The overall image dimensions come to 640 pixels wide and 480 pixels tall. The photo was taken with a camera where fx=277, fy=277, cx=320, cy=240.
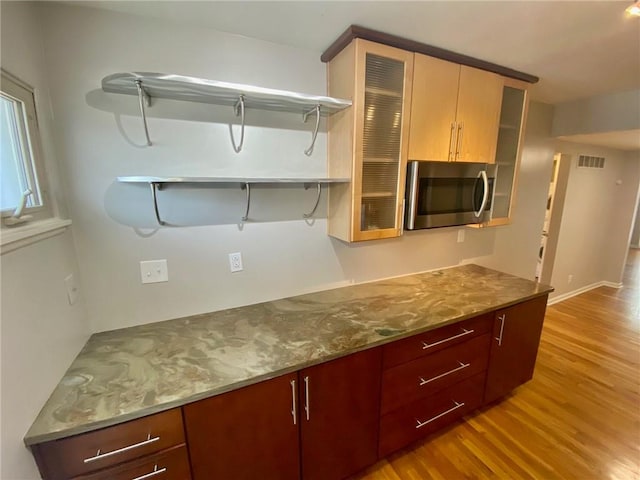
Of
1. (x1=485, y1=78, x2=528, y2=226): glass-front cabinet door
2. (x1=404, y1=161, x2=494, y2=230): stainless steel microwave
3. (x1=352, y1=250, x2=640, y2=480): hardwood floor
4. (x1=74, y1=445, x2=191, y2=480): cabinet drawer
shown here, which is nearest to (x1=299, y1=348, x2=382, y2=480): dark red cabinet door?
(x1=352, y1=250, x2=640, y2=480): hardwood floor

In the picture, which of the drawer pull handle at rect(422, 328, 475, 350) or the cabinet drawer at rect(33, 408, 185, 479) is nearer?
the cabinet drawer at rect(33, 408, 185, 479)

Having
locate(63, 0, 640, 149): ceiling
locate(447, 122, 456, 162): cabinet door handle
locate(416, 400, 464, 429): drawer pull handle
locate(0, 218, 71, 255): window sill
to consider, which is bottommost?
locate(416, 400, 464, 429): drawer pull handle

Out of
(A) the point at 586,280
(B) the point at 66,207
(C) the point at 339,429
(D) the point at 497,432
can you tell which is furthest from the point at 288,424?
(A) the point at 586,280

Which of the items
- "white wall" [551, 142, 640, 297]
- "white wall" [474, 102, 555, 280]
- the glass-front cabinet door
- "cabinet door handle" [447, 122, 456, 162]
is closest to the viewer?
"cabinet door handle" [447, 122, 456, 162]

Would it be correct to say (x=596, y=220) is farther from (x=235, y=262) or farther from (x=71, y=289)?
(x=71, y=289)

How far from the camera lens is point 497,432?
6.19 feet

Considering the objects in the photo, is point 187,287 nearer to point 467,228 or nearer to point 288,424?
point 288,424

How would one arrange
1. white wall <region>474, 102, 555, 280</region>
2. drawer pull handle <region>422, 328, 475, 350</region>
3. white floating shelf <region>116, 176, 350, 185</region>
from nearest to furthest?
white floating shelf <region>116, 176, 350, 185</region>
drawer pull handle <region>422, 328, 475, 350</region>
white wall <region>474, 102, 555, 280</region>

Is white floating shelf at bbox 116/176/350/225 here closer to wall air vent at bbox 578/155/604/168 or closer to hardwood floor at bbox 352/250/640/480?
hardwood floor at bbox 352/250/640/480

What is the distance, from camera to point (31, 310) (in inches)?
35.9

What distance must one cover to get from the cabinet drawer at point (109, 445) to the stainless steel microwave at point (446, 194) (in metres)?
1.54

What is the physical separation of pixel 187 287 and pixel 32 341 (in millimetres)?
665

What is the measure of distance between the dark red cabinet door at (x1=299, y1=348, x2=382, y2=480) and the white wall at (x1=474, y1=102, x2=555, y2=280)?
1.81 meters

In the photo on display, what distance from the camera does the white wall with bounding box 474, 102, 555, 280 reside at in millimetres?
2695
